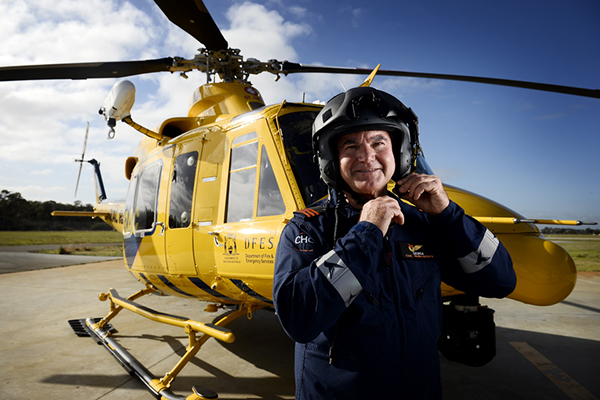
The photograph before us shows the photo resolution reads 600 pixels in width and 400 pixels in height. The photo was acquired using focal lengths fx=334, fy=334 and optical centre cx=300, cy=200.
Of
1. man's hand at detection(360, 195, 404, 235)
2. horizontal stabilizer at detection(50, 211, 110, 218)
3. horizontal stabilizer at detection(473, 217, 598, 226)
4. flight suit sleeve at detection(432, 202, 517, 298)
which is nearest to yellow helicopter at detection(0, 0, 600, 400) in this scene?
horizontal stabilizer at detection(473, 217, 598, 226)

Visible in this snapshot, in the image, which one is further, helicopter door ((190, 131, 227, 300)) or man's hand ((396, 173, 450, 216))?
helicopter door ((190, 131, 227, 300))

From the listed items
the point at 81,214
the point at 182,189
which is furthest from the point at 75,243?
the point at 182,189

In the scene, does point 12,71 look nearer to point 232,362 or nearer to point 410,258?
point 232,362

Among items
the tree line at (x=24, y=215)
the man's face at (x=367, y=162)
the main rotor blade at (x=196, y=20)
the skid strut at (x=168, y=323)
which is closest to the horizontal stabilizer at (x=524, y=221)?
the man's face at (x=367, y=162)

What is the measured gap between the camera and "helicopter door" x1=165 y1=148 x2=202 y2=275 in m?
3.69

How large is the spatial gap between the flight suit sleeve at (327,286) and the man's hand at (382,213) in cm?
3

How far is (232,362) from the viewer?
14.2ft

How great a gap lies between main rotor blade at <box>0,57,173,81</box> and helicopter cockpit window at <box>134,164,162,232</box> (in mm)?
1325

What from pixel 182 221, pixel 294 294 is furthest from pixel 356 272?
pixel 182 221

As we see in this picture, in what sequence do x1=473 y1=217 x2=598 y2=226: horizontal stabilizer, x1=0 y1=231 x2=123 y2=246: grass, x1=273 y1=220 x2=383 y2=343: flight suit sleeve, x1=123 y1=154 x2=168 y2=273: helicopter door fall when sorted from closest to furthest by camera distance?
x1=273 y1=220 x2=383 y2=343: flight suit sleeve → x1=473 y1=217 x2=598 y2=226: horizontal stabilizer → x1=123 y1=154 x2=168 y2=273: helicopter door → x1=0 y1=231 x2=123 y2=246: grass

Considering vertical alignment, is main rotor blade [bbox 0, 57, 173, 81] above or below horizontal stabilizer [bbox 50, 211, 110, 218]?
above

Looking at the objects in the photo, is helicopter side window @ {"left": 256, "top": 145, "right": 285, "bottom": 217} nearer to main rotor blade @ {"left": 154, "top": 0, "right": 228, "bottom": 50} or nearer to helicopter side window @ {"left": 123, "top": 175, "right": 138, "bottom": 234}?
main rotor blade @ {"left": 154, "top": 0, "right": 228, "bottom": 50}

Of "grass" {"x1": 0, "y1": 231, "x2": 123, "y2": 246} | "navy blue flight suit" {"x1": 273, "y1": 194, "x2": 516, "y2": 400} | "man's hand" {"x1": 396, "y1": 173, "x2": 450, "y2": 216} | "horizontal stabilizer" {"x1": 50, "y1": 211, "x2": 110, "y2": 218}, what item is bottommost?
"grass" {"x1": 0, "y1": 231, "x2": 123, "y2": 246}

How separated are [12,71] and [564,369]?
7478mm
